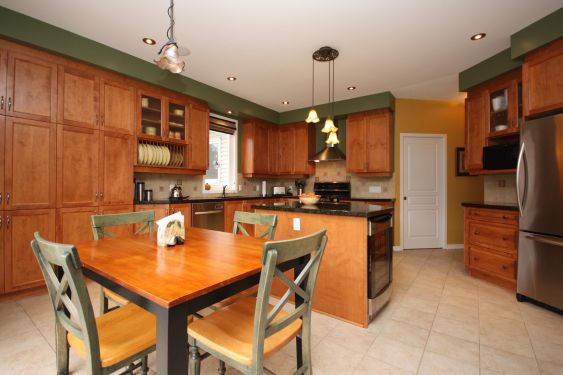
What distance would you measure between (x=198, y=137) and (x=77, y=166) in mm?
1701

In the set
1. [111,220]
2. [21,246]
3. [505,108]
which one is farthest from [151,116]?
[505,108]

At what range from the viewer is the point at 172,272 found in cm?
112

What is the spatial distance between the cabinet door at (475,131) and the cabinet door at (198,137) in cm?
393

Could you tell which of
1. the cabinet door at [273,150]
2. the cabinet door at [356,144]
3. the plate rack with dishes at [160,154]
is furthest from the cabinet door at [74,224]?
the cabinet door at [356,144]

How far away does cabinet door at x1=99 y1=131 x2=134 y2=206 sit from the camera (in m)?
3.13

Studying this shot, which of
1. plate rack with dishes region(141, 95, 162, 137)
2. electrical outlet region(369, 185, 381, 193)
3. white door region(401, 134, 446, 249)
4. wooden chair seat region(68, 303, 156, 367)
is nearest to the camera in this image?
wooden chair seat region(68, 303, 156, 367)

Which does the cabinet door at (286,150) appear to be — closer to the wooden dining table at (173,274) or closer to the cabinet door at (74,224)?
the cabinet door at (74,224)

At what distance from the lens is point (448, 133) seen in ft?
16.0

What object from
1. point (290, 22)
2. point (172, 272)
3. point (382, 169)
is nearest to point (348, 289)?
point (172, 272)

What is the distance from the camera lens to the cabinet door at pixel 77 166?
2.80 m

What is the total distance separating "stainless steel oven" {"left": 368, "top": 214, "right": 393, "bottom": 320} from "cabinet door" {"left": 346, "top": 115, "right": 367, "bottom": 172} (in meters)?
2.55

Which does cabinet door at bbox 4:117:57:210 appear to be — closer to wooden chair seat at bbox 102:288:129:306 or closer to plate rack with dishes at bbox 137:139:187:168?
plate rack with dishes at bbox 137:139:187:168

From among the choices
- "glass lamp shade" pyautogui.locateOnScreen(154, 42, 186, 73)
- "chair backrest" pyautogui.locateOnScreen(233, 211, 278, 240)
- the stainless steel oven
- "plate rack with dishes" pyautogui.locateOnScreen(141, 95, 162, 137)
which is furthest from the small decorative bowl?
"plate rack with dishes" pyautogui.locateOnScreen(141, 95, 162, 137)

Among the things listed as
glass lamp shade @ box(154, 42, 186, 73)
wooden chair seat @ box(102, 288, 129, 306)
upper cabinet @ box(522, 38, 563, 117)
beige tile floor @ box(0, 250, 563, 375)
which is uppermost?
upper cabinet @ box(522, 38, 563, 117)
